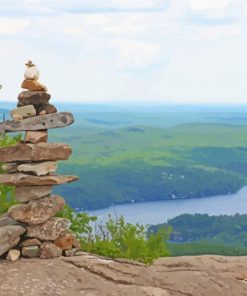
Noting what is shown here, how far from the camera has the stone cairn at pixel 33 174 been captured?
21.0 metres

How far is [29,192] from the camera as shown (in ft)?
69.9

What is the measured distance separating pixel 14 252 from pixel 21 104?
182 inches

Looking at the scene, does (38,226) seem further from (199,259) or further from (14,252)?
(199,259)

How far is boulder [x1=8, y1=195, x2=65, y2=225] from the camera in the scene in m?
21.1

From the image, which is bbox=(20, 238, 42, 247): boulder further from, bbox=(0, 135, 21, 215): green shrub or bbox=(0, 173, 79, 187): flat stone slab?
bbox=(0, 135, 21, 215): green shrub

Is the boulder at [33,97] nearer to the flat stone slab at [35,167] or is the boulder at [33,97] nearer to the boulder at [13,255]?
the flat stone slab at [35,167]

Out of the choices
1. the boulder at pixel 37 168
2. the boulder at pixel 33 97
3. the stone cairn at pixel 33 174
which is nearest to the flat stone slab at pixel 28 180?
the stone cairn at pixel 33 174

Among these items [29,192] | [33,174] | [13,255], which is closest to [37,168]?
[33,174]

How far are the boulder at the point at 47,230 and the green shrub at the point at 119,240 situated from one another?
4397 millimetres

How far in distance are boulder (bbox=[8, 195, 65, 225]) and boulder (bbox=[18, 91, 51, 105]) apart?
120 inches

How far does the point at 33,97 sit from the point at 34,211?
3.56 m

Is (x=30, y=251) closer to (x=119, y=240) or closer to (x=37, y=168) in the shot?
(x=37, y=168)

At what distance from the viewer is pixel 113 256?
997 inches

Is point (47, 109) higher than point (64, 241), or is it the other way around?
point (47, 109)
